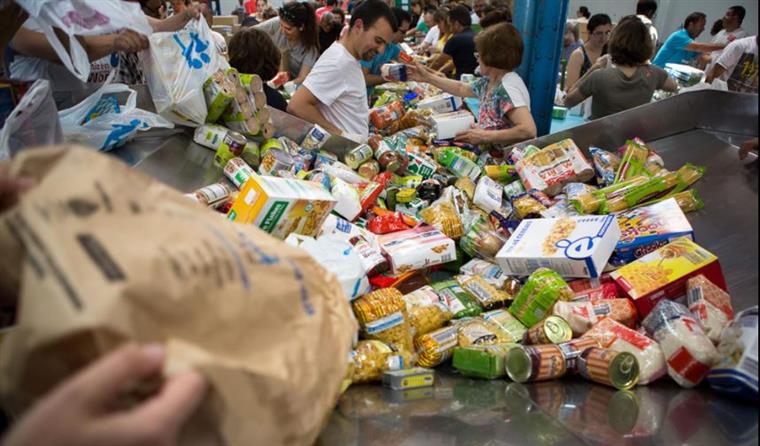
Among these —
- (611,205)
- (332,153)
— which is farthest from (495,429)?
(332,153)

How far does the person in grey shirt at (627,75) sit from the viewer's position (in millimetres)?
3852

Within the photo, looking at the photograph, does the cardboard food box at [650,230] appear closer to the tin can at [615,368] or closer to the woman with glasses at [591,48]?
the tin can at [615,368]

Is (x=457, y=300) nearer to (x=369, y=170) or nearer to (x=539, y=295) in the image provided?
(x=539, y=295)

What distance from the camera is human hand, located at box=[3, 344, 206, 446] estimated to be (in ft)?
1.73

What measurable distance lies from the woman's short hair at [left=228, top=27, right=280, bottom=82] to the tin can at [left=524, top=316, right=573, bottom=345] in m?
2.47

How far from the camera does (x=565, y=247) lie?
6.99 ft

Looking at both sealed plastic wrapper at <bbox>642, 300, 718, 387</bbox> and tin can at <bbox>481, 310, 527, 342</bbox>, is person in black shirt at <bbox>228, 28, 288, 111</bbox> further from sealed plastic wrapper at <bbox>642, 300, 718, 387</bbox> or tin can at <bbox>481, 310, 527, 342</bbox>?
sealed plastic wrapper at <bbox>642, 300, 718, 387</bbox>

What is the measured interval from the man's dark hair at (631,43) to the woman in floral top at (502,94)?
0.92m

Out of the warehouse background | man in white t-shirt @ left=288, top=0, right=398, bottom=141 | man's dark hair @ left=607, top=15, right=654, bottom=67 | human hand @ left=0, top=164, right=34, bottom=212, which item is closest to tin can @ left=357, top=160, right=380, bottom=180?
man in white t-shirt @ left=288, top=0, right=398, bottom=141

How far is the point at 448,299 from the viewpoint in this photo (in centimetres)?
212

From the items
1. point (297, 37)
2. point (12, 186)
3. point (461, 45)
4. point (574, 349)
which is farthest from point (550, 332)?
point (461, 45)

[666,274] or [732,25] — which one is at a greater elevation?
[732,25]

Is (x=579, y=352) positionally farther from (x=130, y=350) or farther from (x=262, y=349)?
(x=130, y=350)

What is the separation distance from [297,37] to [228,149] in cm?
316
